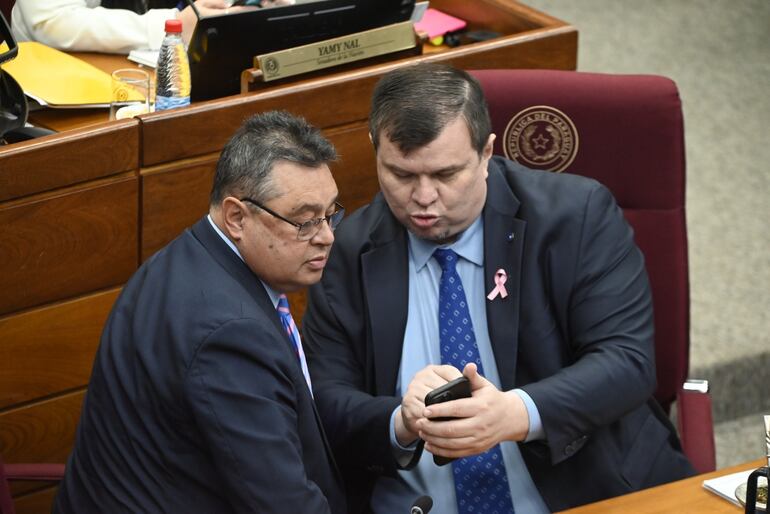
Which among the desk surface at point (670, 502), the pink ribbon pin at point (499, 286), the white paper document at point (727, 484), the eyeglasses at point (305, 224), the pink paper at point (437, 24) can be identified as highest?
the pink paper at point (437, 24)

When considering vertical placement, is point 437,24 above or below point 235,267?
above

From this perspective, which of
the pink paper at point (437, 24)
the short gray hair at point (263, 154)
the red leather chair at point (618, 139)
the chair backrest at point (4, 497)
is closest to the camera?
the short gray hair at point (263, 154)

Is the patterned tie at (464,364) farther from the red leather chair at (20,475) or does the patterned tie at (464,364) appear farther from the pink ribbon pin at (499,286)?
the red leather chair at (20,475)

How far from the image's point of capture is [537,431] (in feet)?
6.89

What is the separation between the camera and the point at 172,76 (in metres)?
2.71

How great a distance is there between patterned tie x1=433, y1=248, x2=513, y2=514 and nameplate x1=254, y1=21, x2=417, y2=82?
71cm

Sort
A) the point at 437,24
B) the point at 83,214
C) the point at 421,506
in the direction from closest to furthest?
the point at 421,506 → the point at 83,214 → the point at 437,24

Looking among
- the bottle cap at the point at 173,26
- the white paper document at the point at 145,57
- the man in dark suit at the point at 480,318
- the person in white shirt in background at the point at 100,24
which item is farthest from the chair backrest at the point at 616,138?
the white paper document at the point at 145,57

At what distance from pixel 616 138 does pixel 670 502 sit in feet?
2.57

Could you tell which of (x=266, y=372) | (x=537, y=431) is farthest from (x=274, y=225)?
(x=537, y=431)

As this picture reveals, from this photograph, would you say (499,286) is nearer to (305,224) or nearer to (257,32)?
(305,224)

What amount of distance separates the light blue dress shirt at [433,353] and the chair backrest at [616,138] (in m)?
0.27

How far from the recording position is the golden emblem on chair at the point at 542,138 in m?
2.42

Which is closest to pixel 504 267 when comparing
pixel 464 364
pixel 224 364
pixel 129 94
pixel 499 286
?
pixel 499 286
